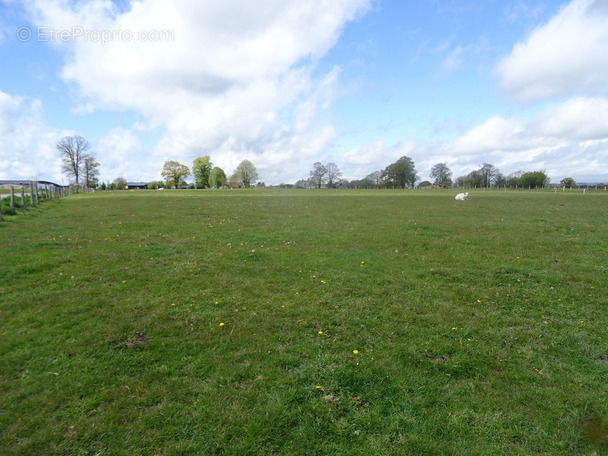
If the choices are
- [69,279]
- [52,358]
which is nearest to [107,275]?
[69,279]

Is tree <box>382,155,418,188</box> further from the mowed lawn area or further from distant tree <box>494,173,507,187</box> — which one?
the mowed lawn area

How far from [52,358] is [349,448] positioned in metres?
4.59

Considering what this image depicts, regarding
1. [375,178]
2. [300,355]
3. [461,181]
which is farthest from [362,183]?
[300,355]

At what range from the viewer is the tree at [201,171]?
126 metres

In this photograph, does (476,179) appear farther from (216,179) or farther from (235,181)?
(216,179)

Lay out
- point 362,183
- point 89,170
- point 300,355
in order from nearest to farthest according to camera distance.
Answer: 1. point 300,355
2. point 89,170
3. point 362,183

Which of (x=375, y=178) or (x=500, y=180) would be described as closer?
(x=500, y=180)

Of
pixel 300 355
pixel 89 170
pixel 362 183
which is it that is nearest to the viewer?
pixel 300 355

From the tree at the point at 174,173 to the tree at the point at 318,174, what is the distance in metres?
57.6

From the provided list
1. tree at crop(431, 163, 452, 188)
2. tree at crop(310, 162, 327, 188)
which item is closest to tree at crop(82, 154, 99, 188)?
tree at crop(310, 162, 327, 188)

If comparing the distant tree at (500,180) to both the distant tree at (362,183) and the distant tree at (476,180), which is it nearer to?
the distant tree at (476,180)

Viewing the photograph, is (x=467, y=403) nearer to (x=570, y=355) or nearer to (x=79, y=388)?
(x=570, y=355)

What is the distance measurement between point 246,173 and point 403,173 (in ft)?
223

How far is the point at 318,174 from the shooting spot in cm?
14375
